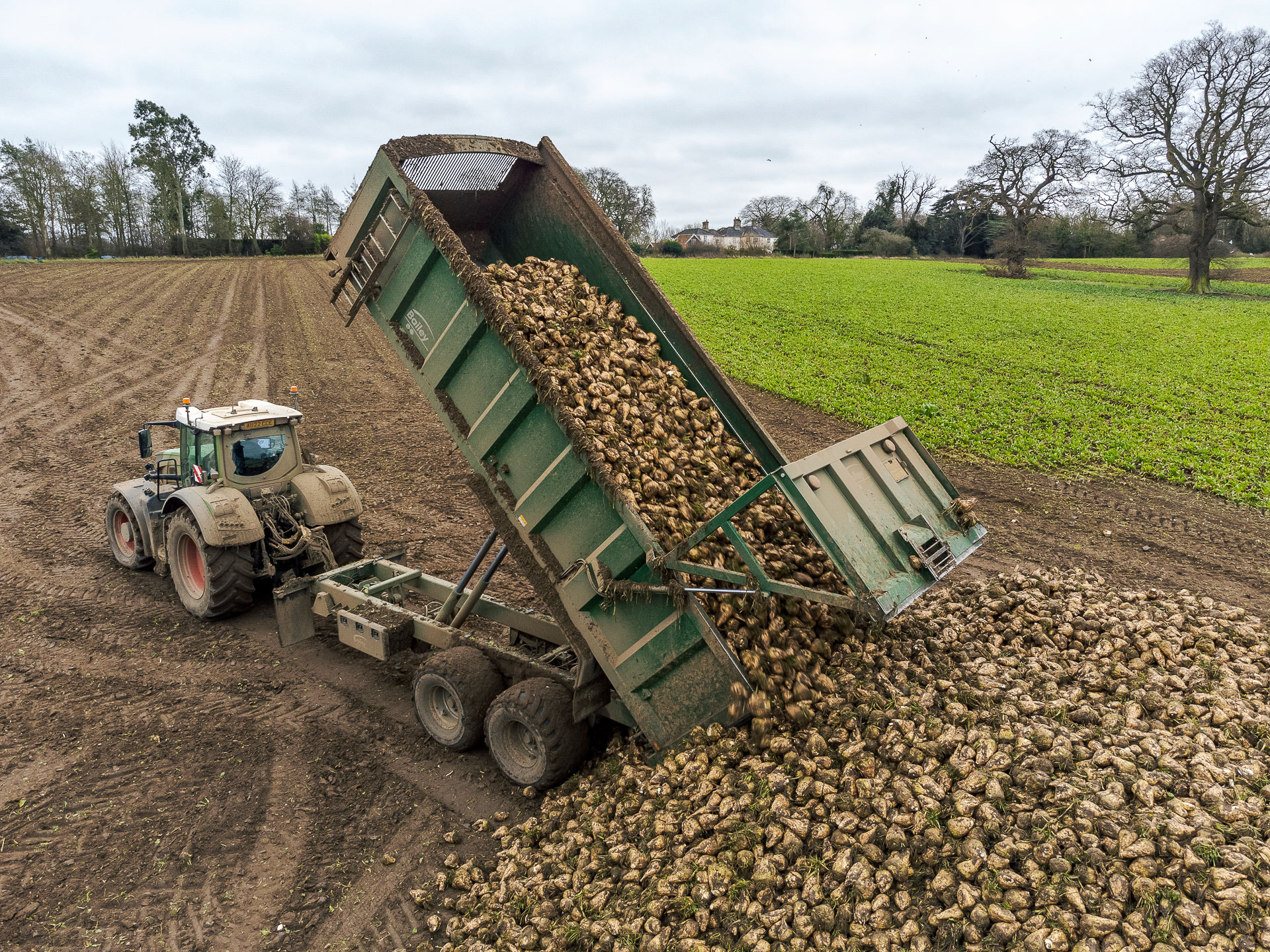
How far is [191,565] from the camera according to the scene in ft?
26.2

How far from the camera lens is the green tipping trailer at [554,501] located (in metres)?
4.30

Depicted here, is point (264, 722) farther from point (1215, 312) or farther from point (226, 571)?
point (1215, 312)

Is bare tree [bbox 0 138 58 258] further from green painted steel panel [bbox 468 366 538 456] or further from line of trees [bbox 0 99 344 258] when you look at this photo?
green painted steel panel [bbox 468 366 538 456]

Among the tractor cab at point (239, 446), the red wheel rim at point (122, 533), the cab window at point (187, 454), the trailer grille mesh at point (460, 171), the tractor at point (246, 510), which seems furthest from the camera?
the red wheel rim at point (122, 533)

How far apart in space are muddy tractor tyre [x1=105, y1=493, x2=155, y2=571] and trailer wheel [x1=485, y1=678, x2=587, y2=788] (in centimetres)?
576

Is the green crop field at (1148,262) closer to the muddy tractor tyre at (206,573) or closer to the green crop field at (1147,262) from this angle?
the green crop field at (1147,262)

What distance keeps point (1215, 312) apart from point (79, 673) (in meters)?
37.1

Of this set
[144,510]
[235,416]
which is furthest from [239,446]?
[144,510]

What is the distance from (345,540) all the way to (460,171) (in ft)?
13.3

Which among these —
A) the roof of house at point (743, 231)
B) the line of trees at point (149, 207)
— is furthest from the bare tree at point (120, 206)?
the roof of house at point (743, 231)

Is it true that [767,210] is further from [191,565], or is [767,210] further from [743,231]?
[191,565]

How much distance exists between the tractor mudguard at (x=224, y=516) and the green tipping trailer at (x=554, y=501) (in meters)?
1.35

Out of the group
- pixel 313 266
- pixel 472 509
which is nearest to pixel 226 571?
pixel 472 509

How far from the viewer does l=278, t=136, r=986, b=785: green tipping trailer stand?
430cm
